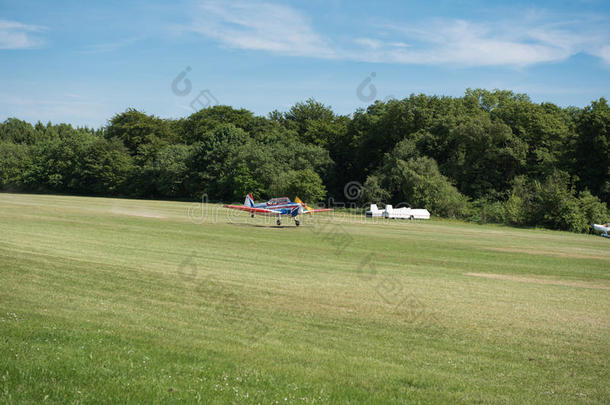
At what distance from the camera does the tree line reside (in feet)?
176

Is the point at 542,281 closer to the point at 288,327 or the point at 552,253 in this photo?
the point at 552,253

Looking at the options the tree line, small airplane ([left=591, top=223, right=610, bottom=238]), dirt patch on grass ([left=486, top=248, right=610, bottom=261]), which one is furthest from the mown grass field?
the tree line

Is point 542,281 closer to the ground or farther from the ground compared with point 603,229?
closer to the ground

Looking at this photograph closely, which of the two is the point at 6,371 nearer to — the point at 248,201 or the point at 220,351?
the point at 220,351

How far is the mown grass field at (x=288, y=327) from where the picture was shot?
622 cm

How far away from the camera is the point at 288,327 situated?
396 inches

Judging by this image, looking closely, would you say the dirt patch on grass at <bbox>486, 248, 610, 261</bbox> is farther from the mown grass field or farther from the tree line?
the tree line

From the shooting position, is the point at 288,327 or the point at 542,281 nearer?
the point at 288,327

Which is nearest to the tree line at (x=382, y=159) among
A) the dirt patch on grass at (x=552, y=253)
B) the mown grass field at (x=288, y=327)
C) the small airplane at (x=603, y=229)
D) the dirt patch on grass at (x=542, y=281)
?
Answer: the small airplane at (x=603, y=229)

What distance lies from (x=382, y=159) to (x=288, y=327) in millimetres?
74035

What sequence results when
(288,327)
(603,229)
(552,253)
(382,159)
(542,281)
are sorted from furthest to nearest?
(382,159), (603,229), (552,253), (542,281), (288,327)

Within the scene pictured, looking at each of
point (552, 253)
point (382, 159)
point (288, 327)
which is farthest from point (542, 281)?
point (382, 159)

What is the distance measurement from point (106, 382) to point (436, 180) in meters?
57.1

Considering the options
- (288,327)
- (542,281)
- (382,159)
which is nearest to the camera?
(288,327)
